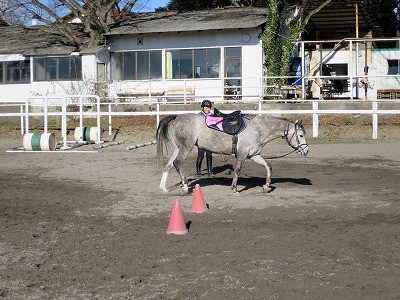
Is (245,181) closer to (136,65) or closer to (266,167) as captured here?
(266,167)

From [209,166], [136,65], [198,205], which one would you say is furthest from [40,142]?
[136,65]

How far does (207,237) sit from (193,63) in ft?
95.4

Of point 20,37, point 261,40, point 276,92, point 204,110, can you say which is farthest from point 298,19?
point 204,110

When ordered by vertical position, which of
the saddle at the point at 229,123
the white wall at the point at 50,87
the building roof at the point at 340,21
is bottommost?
the saddle at the point at 229,123

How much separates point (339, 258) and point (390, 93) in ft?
93.9

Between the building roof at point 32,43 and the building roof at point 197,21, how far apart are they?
3799 millimetres

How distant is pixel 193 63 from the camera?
37.3 m

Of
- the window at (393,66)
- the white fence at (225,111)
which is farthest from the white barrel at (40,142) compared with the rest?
the window at (393,66)

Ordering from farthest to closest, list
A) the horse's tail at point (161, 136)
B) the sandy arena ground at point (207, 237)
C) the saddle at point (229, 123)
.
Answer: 1. the horse's tail at point (161, 136)
2. the saddle at point (229, 123)
3. the sandy arena ground at point (207, 237)

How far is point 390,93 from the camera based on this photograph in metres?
34.6

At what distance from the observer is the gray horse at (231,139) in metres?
12.7

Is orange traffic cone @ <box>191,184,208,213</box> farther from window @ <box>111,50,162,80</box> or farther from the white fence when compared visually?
window @ <box>111,50,162,80</box>

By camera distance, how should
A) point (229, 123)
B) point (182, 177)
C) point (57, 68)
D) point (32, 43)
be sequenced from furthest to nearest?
point (32, 43) < point (57, 68) < point (182, 177) < point (229, 123)

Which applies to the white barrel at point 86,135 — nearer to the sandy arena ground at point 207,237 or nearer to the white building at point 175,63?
the sandy arena ground at point 207,237
